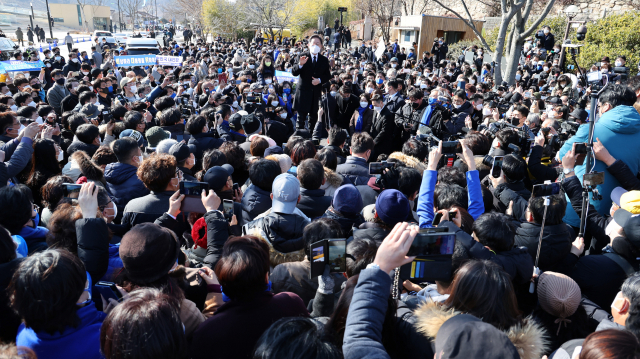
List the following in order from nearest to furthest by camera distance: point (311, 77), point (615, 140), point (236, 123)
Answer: point (615, 140), point (236, 123), point (311, 77)

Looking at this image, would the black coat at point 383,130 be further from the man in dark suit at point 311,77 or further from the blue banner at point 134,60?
the blue banner at point 134,60

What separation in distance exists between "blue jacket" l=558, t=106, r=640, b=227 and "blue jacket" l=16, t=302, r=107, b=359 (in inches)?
148

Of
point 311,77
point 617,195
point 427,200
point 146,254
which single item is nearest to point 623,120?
point 617,195

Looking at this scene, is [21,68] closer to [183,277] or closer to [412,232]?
[183,277]

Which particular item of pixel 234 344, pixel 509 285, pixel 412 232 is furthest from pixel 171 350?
pixel 509 285

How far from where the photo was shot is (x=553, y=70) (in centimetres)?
1273

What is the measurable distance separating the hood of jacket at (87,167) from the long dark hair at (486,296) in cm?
338

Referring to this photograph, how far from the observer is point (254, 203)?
3562 mm

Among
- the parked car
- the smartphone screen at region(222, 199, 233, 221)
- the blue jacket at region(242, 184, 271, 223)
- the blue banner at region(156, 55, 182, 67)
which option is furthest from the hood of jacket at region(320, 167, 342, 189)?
the parked car

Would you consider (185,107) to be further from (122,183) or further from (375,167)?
(375,167)

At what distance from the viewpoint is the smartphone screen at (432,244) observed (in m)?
1.64

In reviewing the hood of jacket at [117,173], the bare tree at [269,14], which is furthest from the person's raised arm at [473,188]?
the bare tree at [269,14]

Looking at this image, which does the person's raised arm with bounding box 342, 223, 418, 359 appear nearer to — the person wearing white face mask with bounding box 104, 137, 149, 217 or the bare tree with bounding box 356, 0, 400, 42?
the person wearing white face mask with bounding box 104, 137, 149, 217

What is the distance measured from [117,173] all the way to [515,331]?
3.52 metres
